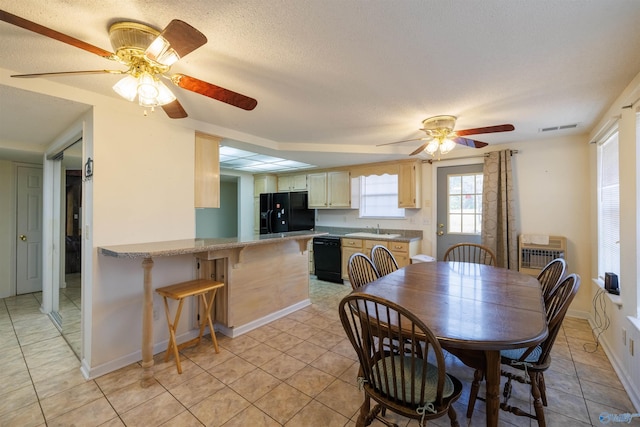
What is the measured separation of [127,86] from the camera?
155 centimetres

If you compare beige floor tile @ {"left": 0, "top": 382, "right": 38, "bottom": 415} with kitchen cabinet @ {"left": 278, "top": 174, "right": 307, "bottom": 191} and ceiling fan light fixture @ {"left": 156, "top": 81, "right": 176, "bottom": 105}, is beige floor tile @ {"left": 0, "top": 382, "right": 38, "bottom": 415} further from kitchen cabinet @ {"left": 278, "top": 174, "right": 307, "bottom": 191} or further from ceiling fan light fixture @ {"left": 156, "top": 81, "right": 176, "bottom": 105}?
kitchen cabinet @ {"left": 278, "top": 174, "right": 307, "bottom": 191}

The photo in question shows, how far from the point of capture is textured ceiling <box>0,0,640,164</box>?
126cm

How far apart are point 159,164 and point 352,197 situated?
334 centimetres

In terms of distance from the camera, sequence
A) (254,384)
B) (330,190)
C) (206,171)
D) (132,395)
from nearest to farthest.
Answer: (132,395)
(254,384)
(206,171)
(330,190)

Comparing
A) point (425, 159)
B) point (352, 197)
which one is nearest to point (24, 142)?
point (352, 197)

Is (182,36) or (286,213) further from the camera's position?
(286,213)

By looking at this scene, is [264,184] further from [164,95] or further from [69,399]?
[69,399]

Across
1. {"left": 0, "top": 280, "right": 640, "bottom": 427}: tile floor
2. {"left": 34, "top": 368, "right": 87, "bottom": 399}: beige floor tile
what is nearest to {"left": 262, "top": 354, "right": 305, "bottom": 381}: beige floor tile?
{"left": 0, "top": 280, "right": 640, "bottom": 427}: tile floor

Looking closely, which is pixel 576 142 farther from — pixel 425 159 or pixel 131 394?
pixel 131 394

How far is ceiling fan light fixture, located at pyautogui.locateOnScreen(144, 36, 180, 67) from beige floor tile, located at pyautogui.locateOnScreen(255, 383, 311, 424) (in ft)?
6.82

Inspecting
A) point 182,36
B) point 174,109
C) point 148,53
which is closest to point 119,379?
point 174,109

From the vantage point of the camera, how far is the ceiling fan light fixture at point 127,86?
153 cm

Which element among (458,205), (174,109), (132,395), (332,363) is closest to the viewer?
(174,109)

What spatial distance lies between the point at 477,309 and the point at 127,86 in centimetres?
232
